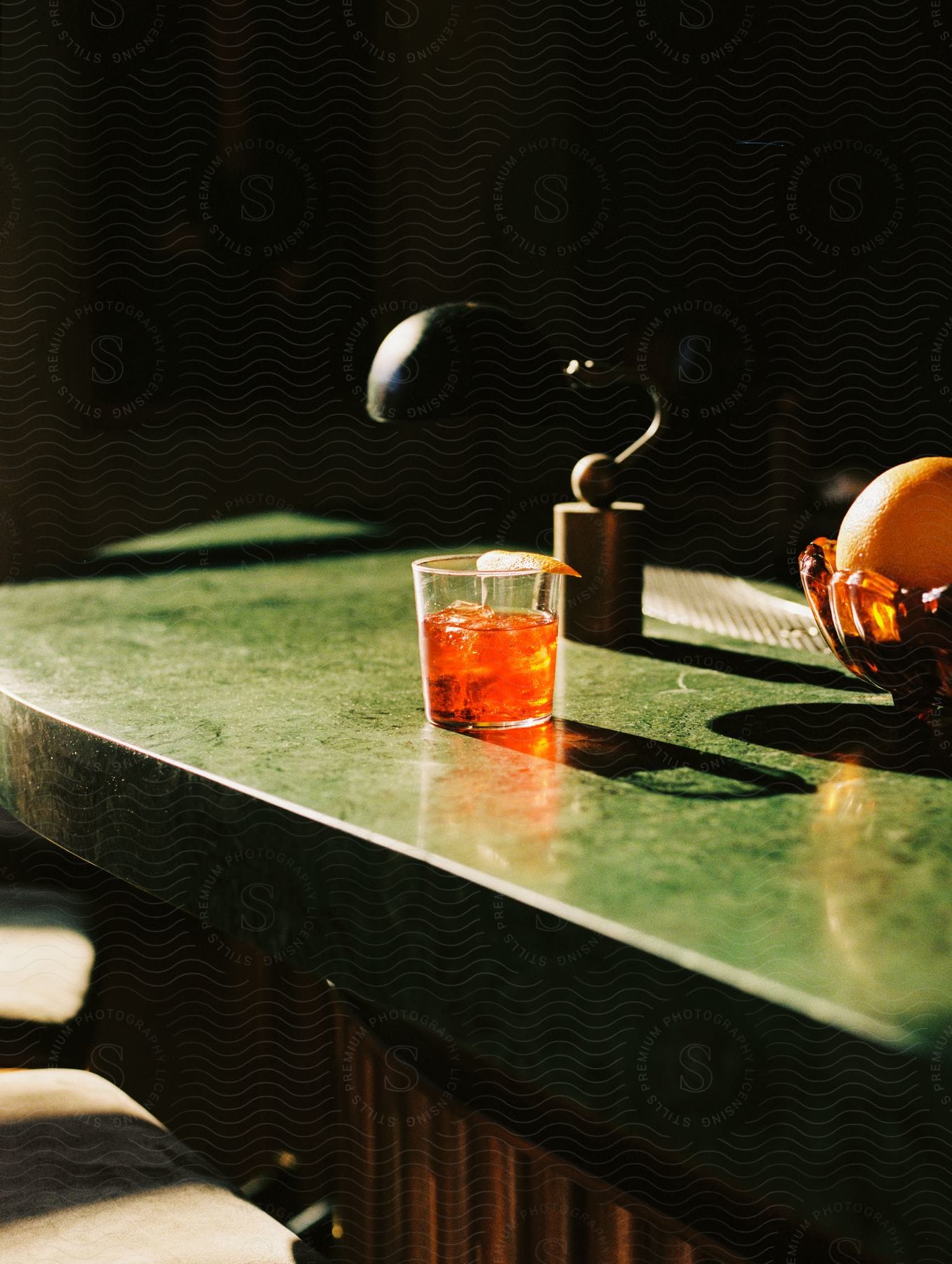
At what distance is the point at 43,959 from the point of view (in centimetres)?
141

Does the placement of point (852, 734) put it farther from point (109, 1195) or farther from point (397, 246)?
point (397, 246)

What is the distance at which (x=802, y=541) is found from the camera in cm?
141

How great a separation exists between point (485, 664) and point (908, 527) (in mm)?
325

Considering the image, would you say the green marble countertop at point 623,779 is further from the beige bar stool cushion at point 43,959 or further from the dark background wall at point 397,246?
the dark background wall at point 397,246

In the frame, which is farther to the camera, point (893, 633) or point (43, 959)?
point (43, 959)

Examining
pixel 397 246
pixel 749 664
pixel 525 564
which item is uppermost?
pixel 397 246

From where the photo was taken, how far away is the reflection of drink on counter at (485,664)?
893 mm

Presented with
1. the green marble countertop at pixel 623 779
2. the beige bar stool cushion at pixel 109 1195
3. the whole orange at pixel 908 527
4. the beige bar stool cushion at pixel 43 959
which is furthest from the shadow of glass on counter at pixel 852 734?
the beige bar stool cushion at pixel 43 959

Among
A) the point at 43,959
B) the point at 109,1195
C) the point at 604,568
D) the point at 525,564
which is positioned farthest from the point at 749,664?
the point at 43,959

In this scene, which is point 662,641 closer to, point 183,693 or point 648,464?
point 183,693

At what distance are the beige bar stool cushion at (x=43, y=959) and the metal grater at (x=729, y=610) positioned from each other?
0.79 meters

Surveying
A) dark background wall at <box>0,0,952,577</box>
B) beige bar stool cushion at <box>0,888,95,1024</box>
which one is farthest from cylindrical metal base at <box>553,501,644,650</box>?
beige bar stool cushion at <box>0,888,95,1024</box>

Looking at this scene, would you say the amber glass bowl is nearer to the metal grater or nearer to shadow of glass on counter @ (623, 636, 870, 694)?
shadow of glass on counter @ (623, 636, 870, 694)

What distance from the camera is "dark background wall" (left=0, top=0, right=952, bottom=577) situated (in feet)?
5.12
